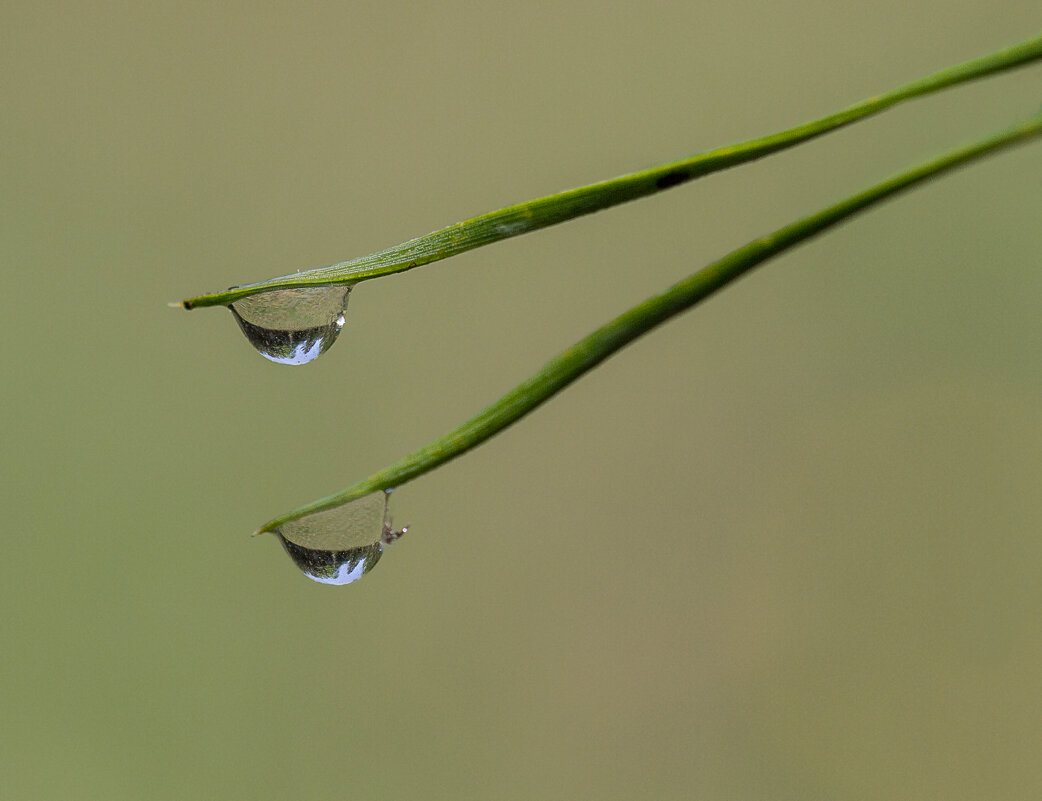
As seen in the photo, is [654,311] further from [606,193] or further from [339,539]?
[339,539]

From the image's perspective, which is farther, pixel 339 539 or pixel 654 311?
pixel 339 539

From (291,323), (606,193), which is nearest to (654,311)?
(606,193)

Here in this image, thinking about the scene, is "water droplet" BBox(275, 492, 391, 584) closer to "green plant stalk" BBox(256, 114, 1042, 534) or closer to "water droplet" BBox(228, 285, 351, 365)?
"water droplet" BBox(228, 285, 351, 365)

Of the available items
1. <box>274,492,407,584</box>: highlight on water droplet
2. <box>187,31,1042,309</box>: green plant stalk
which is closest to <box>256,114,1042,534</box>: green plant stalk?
<box>187,31,1042,309</box>: green plant stalk

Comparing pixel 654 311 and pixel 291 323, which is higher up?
pixel 291 323

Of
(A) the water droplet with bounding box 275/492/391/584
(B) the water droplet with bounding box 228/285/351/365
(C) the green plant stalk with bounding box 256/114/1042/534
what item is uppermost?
(B) the water droplet with bounding box 228/285/351/365

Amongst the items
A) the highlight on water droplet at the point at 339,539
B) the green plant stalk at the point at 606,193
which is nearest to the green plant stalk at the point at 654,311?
the green plant stalk at the point at 606,193

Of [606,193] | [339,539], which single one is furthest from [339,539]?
[606,193]

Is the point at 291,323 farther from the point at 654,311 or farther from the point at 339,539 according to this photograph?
the point at 654,311
